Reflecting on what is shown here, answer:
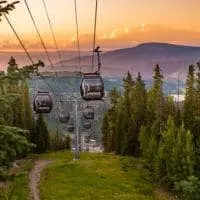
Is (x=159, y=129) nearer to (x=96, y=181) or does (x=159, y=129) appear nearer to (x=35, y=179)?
(x=96, y=181)

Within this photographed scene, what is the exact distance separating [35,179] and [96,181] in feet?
24.9

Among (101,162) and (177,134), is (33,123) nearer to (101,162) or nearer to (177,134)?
(101,162)

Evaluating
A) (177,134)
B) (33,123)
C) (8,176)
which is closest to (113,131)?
(33,123)

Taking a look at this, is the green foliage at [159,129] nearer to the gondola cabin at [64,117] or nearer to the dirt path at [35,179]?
the gondola cabin at [64,117]

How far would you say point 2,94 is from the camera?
16.0 meters

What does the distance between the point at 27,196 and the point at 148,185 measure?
21.6 metres

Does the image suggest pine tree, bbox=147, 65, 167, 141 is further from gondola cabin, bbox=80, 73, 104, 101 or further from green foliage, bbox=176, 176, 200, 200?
gondola cabin, bbox=80, 73, 104, 101

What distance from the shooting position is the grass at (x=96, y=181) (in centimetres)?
6159

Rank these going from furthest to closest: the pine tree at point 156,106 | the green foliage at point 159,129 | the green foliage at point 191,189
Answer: the pine tree at point 156,106
the green foliage at point 159,129
the green foliage at point 191,189

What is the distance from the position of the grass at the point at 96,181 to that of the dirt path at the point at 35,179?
2.36 feet

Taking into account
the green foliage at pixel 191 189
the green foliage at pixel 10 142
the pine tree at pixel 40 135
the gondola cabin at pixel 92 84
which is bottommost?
the green foliage at pixel 191 189

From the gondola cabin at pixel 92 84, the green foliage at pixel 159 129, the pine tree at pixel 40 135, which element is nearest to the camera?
the gondola cabin at pixel 92 84

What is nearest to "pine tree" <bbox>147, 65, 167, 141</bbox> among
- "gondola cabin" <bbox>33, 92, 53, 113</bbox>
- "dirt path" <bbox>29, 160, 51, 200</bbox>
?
"dirt path" <bbox>29, 160, 51, 200</bbox>

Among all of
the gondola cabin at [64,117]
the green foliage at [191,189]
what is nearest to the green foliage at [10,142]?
the green foliage at [191,189]
